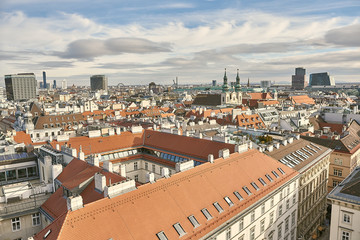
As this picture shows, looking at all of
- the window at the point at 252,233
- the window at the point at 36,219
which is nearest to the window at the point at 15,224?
the window at the point at 36,219

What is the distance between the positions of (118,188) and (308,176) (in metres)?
39.4

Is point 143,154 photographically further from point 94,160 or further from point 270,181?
point 270,181

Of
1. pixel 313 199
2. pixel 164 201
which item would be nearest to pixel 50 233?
pixel 164 201

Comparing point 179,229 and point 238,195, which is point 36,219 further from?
point 238,195

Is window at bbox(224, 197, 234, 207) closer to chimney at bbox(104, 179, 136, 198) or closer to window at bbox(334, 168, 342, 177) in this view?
chimney at bbox(104, 179, 136, 198)

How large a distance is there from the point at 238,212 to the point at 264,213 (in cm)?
787

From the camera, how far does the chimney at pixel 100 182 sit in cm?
2937

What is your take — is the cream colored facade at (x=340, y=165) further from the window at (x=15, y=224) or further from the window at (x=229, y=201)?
the window at (x=15, y=224)

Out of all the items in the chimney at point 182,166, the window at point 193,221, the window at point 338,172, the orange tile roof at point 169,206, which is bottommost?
the window at point 338,172

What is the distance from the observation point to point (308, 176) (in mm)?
52125

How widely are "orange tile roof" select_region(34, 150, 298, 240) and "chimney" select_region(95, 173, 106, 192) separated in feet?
10.6

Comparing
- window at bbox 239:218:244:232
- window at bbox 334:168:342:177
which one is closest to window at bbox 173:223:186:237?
window at bbox 239:218:244:232

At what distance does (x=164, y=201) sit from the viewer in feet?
96.5

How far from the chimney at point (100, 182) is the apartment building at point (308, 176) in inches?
1236
